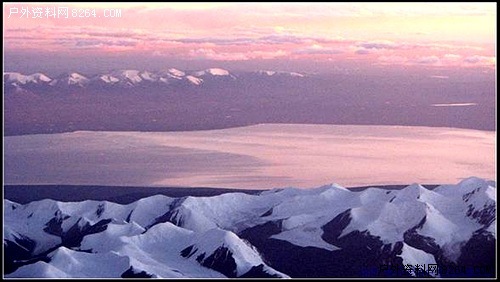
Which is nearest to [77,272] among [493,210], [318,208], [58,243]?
[58,243]

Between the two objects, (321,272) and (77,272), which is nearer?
(77,272)

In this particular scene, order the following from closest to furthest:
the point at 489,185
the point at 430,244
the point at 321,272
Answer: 1. the point at 321,272
2. the point at 430,244
3. the point at 489,185

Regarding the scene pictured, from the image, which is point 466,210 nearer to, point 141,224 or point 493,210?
point 493,210

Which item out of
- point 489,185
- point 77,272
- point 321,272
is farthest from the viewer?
point 489,185

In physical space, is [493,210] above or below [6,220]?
above

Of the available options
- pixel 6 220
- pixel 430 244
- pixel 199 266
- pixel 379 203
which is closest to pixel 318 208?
pixel 379 203

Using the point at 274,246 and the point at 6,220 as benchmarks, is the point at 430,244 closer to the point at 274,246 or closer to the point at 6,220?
the point at 274,246
